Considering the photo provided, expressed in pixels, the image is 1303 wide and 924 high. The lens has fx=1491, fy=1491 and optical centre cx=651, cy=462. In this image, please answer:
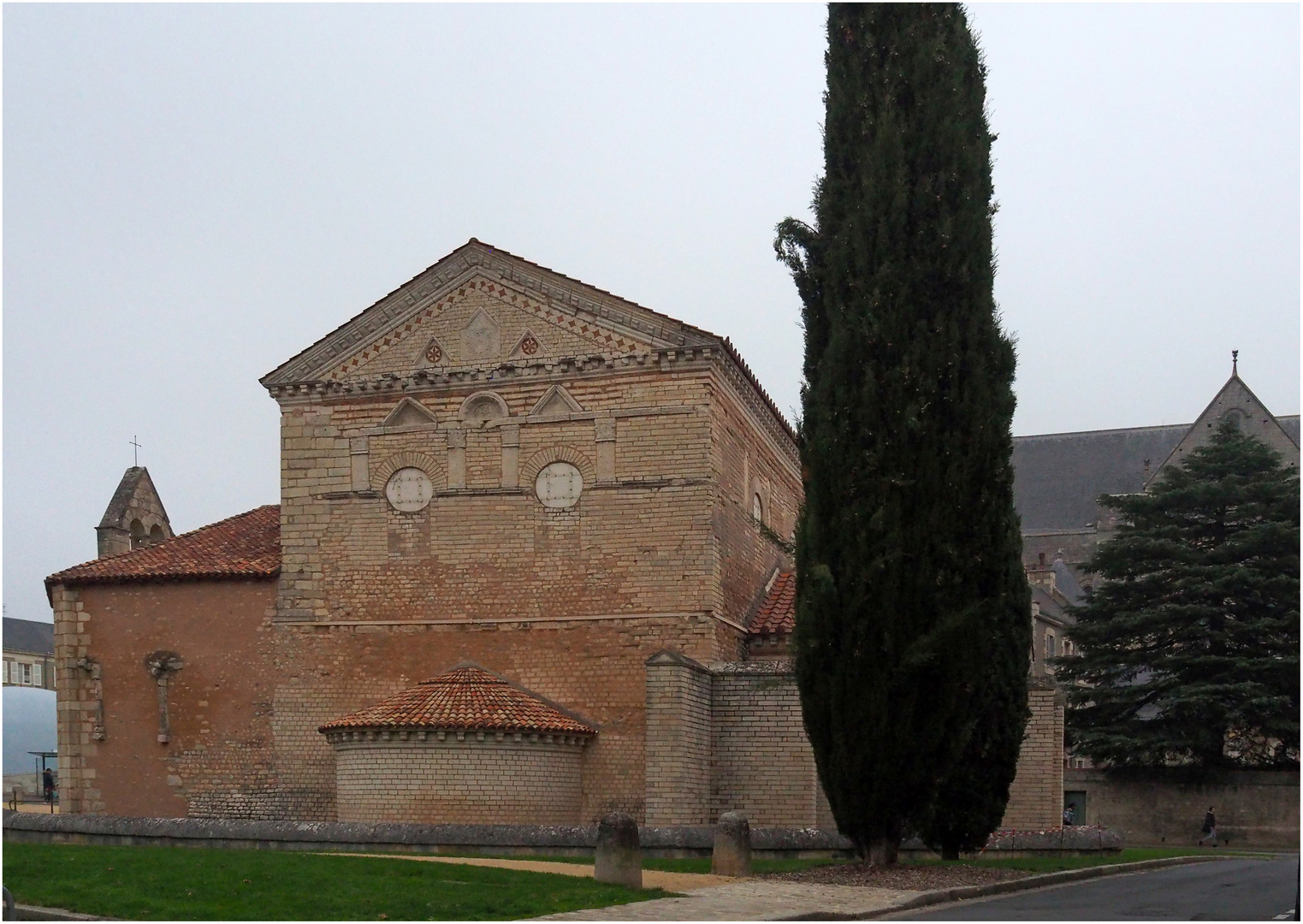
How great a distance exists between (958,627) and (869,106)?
7227 millimetres

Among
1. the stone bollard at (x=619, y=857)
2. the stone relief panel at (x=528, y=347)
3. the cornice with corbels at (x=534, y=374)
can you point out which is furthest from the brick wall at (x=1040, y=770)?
the stone bollard at (x=619, y=857)

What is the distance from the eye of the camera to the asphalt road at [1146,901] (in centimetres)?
1521

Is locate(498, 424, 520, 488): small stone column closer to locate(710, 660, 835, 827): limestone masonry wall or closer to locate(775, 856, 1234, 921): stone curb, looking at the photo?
locate(710, 660, 835, 827): limestone masonry wall

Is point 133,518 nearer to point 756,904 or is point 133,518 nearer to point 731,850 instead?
point 731,850

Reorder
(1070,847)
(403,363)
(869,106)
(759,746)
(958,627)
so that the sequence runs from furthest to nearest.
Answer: (403,363), (759,746), (1070,847), (869,106), (958,627)

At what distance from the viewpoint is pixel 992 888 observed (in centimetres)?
1814

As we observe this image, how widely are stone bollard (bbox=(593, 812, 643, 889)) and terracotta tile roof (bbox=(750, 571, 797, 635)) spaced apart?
1089 cm

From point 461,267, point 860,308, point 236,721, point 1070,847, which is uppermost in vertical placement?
point 461,267

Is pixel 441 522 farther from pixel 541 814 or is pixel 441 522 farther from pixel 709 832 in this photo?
pixel 709 832

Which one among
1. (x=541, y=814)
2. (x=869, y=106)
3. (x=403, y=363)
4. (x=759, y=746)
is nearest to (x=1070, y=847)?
(x=759, y=746)

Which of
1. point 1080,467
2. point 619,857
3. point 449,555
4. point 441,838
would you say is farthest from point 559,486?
point 1080,467

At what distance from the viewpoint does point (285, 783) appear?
88.5ft

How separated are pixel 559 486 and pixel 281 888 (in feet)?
42.7

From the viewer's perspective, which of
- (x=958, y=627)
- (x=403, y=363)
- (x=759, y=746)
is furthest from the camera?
(x=403, y=363)
